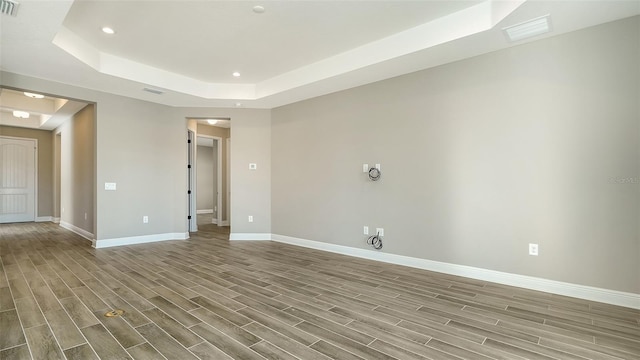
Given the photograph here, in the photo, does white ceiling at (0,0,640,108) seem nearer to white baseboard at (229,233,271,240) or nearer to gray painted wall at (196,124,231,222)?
white baseboard at (229,233,271,240)

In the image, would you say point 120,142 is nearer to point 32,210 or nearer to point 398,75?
point 398,75

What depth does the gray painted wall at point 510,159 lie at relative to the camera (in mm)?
2729

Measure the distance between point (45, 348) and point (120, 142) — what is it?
408cm

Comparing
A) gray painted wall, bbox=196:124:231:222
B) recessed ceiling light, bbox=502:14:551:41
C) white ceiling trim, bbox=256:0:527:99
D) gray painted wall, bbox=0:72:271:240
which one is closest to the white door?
gray painted wall, bbox=196:124:231:222

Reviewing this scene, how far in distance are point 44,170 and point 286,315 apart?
9.60 meters

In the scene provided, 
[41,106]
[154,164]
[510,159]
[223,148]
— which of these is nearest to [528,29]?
[510,159]

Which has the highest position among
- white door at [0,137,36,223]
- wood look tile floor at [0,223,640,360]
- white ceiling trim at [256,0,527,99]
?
white ceiling trim at [256,0,527,99]

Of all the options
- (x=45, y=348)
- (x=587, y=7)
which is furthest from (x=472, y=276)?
(x=45, y=348)

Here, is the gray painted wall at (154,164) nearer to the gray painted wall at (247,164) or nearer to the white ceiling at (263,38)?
the gray painted wall at (247,164)

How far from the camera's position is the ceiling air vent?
2.49m

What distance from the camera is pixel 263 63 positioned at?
439 cm

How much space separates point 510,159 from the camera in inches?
127

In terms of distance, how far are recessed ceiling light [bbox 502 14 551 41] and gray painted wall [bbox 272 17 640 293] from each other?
0.20 meters

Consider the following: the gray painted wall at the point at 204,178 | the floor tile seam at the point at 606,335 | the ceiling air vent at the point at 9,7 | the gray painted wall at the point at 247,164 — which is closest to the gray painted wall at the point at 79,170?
the gray painted wall at the point at 247,164
